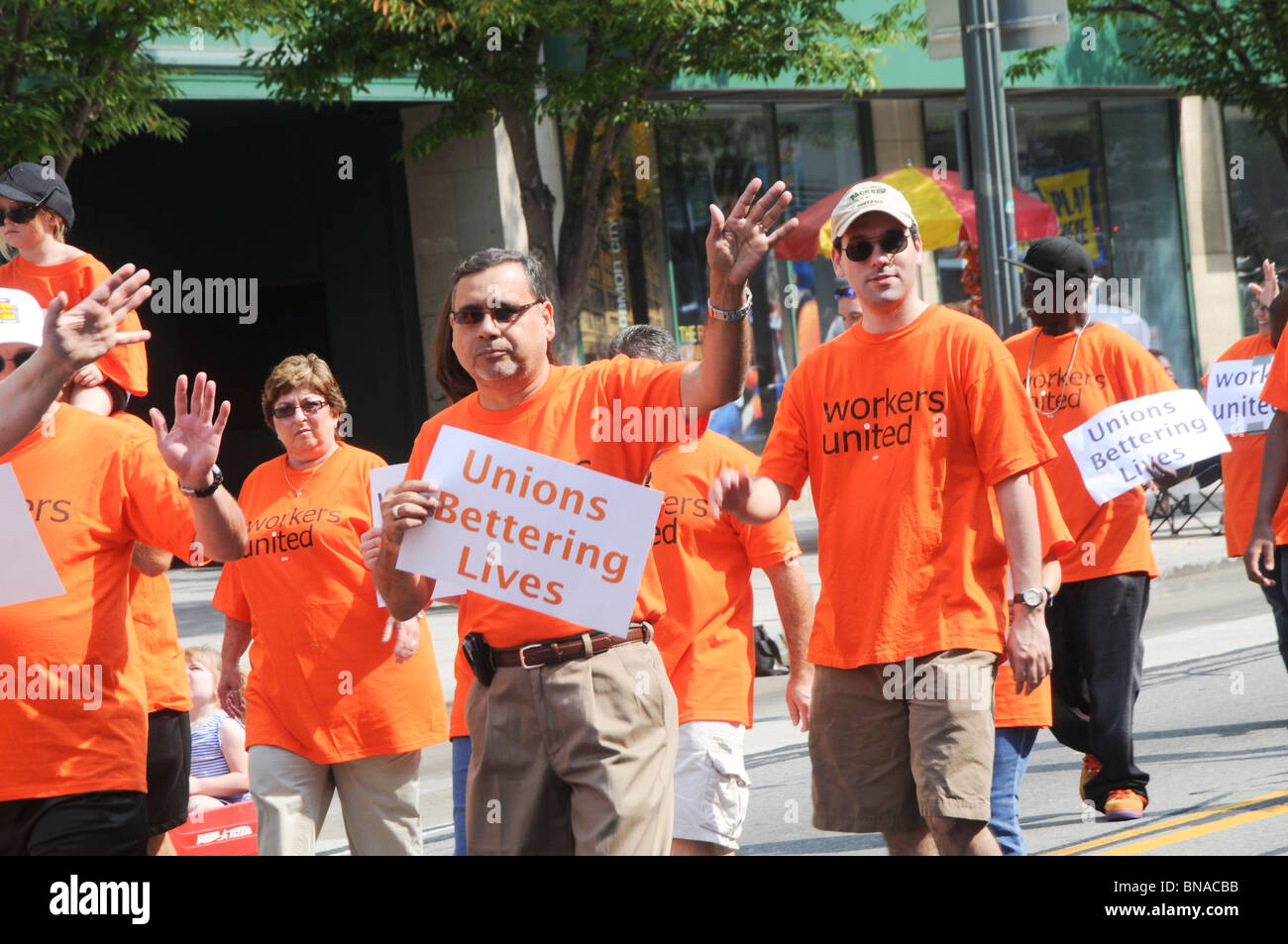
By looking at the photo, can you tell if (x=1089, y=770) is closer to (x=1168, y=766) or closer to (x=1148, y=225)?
(x=1168, y=766)

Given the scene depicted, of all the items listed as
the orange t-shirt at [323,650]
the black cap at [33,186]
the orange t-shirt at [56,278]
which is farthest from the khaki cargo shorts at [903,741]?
the black cap at [33,186]

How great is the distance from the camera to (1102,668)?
601cm

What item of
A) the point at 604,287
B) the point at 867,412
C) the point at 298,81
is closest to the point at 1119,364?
the point at 867,412

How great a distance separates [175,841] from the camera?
5.92m

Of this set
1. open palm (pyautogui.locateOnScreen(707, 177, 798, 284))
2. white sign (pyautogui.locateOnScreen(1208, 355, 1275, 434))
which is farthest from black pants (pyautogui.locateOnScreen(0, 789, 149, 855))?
white sign (pyautogui.locateOnScreen(1208, 355, 1275, 434))

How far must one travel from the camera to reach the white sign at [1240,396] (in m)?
7.71

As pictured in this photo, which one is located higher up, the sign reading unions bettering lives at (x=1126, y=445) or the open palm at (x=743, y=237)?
the open palm at (x=743, y=237)

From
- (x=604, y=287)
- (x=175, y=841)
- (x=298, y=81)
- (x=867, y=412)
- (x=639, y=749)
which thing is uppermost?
(x=298, y=81)

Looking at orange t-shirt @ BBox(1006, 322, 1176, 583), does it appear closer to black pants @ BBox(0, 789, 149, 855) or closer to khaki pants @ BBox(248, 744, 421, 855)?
khaki pants @ BBox(248, 744, 421, 855)

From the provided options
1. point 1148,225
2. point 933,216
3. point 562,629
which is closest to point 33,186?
point 562,629

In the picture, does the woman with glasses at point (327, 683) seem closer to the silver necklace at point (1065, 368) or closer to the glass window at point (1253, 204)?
the silver necklace at point (1065, 368)

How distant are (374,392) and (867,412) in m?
15.6

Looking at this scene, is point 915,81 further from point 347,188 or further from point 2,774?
point 2,774

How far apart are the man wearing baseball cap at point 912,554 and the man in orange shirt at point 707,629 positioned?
46 cm
